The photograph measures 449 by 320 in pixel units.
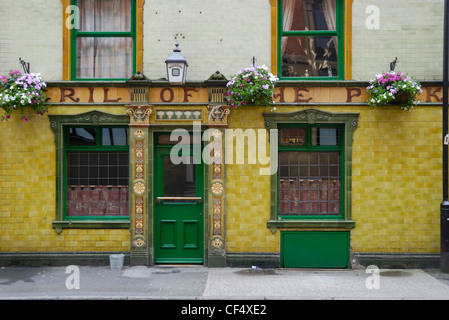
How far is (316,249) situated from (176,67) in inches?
198

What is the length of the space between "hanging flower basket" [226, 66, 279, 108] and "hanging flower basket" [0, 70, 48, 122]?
404cm

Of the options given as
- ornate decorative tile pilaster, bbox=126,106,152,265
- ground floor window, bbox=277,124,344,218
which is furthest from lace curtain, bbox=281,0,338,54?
ornate decorative tile pilaster, bbox=126,106,152,265

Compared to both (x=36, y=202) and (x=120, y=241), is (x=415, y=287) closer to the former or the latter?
(x=120, y=241)

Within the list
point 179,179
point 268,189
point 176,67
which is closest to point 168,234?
point 179,179

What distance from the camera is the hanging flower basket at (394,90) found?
8680 mm

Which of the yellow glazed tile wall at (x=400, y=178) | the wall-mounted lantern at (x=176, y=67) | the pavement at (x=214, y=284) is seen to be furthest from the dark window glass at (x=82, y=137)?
the yellow glazed tile wall at (x=400, y=178)

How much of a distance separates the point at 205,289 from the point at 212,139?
3235mm

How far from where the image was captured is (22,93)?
344 inches

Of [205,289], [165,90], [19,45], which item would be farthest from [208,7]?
[205,289]

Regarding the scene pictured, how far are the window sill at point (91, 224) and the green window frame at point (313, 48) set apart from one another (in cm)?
485

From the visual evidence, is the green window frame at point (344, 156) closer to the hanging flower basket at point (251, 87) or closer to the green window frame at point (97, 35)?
→ the hanging flower basket at point (251, 87)

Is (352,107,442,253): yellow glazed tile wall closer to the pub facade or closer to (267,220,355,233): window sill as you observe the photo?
the pub facade

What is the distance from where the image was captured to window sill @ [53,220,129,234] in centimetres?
934

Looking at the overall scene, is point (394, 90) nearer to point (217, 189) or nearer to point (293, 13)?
point (293, 13)
